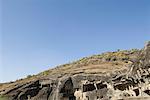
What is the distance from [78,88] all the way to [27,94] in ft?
28.5

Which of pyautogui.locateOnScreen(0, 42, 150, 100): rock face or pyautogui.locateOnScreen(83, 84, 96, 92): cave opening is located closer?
pyautogui.locateOnScreen(0, 42, 150, 100): rock face

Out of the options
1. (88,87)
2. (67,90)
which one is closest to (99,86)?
(88,87)

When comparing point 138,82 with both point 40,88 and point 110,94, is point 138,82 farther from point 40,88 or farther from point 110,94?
point 40,88

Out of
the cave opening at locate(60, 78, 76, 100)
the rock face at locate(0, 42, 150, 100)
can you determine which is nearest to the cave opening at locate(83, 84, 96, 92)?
the rock face at locate(0, 42, 150, 100)

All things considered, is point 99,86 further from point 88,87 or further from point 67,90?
point 67,90

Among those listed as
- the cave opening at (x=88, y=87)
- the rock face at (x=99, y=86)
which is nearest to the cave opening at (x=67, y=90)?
the rock face at (x=99, y=86)

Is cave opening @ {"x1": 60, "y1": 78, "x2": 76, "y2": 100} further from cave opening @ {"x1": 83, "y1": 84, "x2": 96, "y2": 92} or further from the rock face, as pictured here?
cave opening @ {"x1": 83, "y1": 84, "x2": 96, "y2": 92}

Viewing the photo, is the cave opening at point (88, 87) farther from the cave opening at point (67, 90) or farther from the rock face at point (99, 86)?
the cave opening at point (67, 90)

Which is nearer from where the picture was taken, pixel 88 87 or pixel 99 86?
pixel 99 86

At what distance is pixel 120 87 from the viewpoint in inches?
1436

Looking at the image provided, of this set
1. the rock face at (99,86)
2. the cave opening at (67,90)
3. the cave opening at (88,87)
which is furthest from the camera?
the cave opening at (67,90)

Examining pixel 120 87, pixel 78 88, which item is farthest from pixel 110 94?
pixel 78 88

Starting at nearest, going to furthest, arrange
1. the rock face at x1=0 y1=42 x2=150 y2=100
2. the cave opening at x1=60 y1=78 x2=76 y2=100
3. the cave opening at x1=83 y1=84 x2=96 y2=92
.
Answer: the rock face at x1=0 y1=42 x2=150 y2=100 → the cave opening at x1=83 y1=84 x2=96 y2=92 → the cave opening at x1=60 y1=78 x2=76 y2=100

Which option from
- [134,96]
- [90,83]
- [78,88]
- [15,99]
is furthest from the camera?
[15,99]
